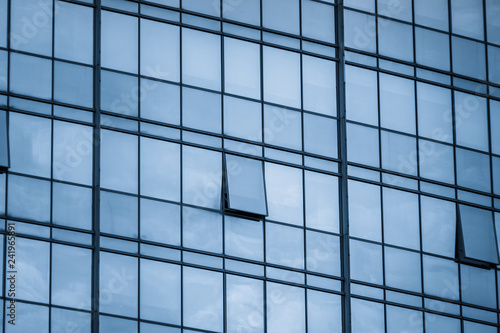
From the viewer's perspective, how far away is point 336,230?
155 ft

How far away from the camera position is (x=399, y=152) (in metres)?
49.4

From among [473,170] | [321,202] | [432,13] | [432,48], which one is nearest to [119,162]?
[321,202]

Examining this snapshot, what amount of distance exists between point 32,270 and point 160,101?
720 centimetres

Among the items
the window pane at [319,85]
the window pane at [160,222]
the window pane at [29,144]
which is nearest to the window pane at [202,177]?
the window pane at [160,222]

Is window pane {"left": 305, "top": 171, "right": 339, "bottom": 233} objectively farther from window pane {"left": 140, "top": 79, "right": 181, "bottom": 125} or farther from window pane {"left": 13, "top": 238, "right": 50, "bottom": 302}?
window pane {"left": 13, "top": 238, "right": 50, "bottom": 302}

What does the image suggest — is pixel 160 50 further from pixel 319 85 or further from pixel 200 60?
pixel 319 85

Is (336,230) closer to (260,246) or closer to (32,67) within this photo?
(260,246)

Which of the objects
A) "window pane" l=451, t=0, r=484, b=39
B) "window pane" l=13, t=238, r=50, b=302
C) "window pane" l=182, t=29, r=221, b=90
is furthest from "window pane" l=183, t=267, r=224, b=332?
"window pane" l=451, t=0, r=484, b=39

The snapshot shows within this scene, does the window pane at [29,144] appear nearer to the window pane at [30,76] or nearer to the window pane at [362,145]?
the window pane at [30,76]

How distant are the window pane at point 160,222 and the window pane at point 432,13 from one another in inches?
498

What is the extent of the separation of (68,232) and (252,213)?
625cm

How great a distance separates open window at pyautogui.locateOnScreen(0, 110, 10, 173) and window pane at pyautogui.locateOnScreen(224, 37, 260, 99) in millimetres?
7798

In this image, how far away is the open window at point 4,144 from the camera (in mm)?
41969

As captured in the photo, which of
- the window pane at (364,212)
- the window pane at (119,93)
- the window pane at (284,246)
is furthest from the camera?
the window pane at (364,212)
